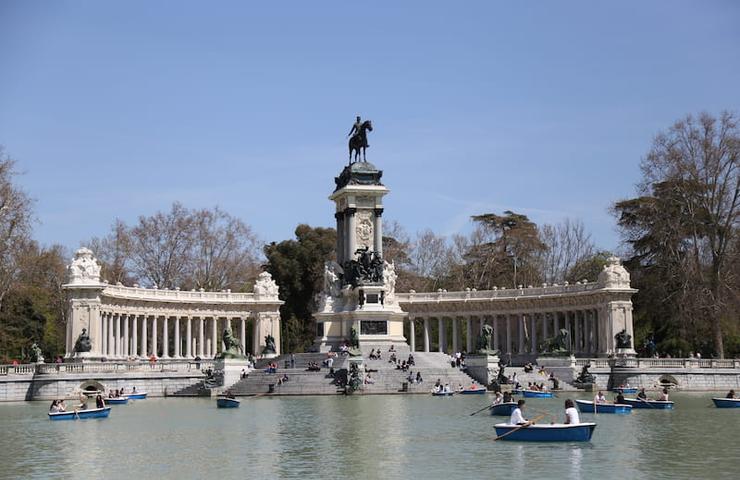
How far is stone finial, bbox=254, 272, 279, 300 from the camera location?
8519 centimetres

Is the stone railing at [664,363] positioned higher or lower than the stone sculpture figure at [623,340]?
lower

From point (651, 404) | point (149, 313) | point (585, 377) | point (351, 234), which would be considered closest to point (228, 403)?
point (651, 404)

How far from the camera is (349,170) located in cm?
7306

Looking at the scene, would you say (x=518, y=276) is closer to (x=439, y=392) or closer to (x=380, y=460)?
(x=439, y=392)

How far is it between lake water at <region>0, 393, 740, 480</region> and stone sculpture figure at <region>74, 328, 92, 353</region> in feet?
65.4

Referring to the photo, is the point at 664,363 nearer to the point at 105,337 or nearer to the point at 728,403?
the point at 728,403

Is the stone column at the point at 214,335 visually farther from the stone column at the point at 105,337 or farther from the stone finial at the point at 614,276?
the stone finial at the point at 614,276

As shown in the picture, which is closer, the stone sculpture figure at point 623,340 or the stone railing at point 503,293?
the stone sculpture figure at point 623,340

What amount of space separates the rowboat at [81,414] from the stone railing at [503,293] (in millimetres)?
40206

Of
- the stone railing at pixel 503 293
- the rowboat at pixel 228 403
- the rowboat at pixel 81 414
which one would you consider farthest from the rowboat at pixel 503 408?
the stone railing at pixel 503 293

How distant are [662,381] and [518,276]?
36429 millimetres

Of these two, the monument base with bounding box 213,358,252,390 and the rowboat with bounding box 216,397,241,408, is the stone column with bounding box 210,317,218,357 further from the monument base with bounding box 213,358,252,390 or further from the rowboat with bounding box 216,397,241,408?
the rowboat with bounding box 216,397,241,408

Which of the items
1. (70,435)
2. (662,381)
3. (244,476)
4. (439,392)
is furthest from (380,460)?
(662,381)

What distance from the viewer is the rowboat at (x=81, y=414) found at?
41062 millimetres
